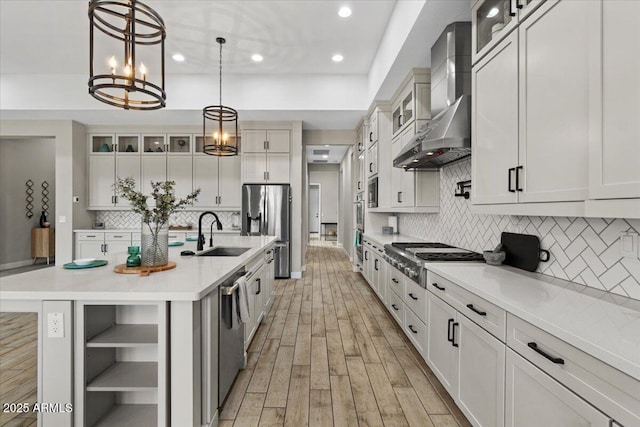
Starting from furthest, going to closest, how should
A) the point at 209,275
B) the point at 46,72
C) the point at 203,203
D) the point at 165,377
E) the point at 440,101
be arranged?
the point at 203,203 → the point at 46,72 → the point at 440,101 → the point at 209,275 → the point at 165,377

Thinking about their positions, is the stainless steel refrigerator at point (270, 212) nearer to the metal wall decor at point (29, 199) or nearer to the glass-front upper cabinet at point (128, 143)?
the glass-front upper cabinet at point (128, 143)

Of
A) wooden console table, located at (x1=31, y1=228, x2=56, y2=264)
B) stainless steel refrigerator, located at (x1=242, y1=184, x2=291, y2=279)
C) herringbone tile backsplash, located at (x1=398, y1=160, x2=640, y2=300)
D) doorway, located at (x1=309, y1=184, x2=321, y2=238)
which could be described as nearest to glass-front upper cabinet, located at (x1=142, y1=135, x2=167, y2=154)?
stainless steel refrigerator, located at (x1=242, y1=184, x2=291, y2=279)

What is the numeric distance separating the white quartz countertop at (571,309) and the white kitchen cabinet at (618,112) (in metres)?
0.39

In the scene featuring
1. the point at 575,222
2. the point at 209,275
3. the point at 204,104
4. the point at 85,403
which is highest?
the point at 204,104

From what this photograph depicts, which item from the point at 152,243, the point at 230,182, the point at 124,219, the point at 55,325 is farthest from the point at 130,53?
the point at 124,219

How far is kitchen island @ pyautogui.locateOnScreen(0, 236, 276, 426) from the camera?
4.84 feet

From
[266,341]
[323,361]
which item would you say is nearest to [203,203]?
[266,341]

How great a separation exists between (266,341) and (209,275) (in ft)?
4.77

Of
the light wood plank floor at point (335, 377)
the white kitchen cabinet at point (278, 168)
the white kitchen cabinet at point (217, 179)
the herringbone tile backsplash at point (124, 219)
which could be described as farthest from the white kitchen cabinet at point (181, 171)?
the light wood plank floor at point (335, 377)

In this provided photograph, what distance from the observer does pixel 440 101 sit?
112 inches

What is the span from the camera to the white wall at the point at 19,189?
256 inches

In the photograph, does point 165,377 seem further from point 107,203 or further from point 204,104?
point 107,203

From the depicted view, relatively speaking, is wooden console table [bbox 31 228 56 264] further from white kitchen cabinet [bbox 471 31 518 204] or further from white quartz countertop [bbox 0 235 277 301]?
white kitchen cabinet [bbox 471 31 518 204]

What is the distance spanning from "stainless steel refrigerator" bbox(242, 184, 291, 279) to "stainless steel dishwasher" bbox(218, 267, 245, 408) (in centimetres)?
336
